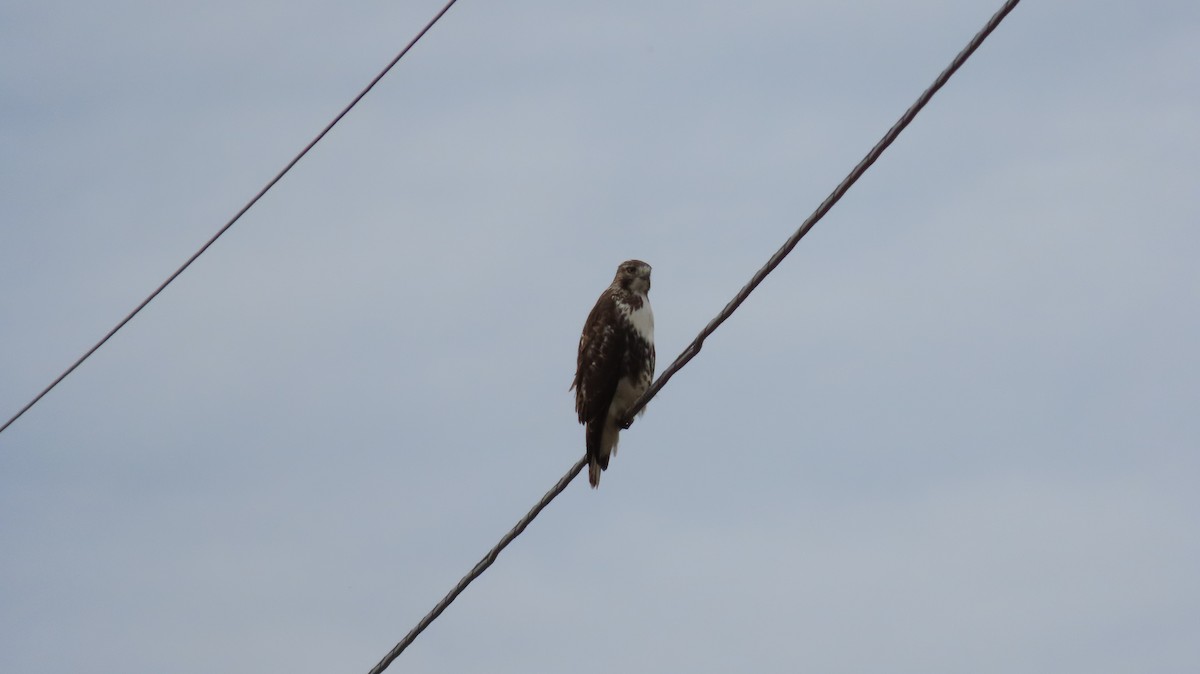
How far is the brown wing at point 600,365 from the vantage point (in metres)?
9.06

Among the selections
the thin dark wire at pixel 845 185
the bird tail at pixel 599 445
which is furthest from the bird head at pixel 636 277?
the thin dark wire at pixel 845 185

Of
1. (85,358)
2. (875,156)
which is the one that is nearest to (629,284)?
(85,358)

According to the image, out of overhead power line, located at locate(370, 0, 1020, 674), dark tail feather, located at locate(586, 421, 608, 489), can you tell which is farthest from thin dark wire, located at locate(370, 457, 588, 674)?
dark tail feather, located at locate(586, 421, 608, 489)

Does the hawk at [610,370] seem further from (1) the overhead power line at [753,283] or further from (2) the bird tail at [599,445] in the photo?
(1) the overhead power line at [753,283]

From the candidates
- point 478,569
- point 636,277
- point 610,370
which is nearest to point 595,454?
point 610,370

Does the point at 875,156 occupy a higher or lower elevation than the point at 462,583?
higher

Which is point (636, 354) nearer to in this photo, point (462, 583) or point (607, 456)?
point (607, 456)

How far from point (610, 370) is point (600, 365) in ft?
0.24

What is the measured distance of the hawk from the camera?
9055 mm

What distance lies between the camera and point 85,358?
24.8 ft

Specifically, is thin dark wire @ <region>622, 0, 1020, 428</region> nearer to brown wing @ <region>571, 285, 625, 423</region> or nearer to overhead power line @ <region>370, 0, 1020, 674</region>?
overhead power line @ <region>370, 0, 1020, 674</region>

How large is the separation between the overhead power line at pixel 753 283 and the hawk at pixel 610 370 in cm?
221

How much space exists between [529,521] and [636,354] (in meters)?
3.14

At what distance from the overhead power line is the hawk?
2211 mm
